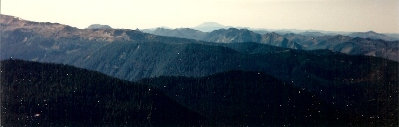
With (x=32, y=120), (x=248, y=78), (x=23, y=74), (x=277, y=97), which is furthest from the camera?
(x=248, y=78)

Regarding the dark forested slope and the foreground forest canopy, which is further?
the foreground forest canopy

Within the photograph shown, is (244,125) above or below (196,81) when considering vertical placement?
below

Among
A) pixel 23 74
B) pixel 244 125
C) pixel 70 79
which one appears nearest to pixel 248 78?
pixel 244 125

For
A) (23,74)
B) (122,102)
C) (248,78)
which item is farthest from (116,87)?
(248,78)

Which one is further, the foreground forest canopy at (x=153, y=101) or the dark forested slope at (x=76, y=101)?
the foreground forest canopy at (x=153, y=101)

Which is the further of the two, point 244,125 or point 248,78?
point 248,78

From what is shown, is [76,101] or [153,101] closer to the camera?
[76,101]

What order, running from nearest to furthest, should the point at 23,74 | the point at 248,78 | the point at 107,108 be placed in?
the point at 107,108 < the point at 23,74 < the point at 248,78

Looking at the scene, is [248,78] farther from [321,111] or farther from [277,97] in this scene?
[321,111]

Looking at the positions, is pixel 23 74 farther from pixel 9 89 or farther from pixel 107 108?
pixel 107 108
